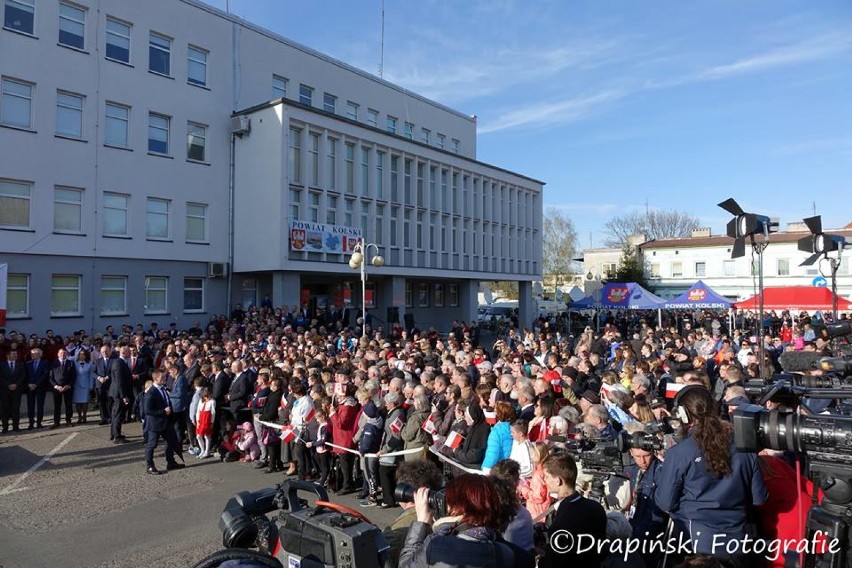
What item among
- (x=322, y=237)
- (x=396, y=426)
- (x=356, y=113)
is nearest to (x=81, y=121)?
(x=322, y=237)

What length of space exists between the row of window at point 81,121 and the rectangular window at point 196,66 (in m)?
2.09

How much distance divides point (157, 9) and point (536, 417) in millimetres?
26188

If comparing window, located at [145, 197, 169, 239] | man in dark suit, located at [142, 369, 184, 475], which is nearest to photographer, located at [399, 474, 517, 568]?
man in dark suit, located at [142, 369, 184, 475]

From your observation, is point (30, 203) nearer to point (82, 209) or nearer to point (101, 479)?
point (82, 209)

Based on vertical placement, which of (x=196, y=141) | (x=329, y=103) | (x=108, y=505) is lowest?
(x=108, y=505)

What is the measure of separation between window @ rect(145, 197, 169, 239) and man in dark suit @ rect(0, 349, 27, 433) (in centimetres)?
1262

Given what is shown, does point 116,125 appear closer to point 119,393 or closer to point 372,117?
point 372,117

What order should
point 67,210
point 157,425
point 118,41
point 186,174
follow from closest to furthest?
point 157,425 → point 67,210 → point 118,41 → point 186,174

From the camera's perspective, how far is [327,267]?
2739 cm

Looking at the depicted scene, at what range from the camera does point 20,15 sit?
2116cm

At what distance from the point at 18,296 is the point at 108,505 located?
56.6 feet

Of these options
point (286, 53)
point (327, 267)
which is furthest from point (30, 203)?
point (286, 53)

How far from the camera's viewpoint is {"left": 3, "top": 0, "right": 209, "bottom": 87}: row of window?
2114 cm

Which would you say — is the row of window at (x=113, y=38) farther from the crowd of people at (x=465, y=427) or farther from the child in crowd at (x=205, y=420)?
the child in crowd at (x=205, y=420)
